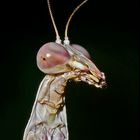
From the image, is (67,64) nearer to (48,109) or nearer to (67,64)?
(67,64)

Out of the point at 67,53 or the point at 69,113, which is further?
the point at 69,113

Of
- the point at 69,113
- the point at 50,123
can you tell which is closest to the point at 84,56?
the point at 50,123

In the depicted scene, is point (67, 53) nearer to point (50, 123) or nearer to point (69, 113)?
point (50, 123)

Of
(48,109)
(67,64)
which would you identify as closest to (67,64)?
(67,64)

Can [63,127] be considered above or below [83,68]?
below

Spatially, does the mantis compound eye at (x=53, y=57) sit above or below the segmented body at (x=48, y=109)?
above

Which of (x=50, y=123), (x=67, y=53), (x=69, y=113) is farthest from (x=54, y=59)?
(x=69, y=113)
